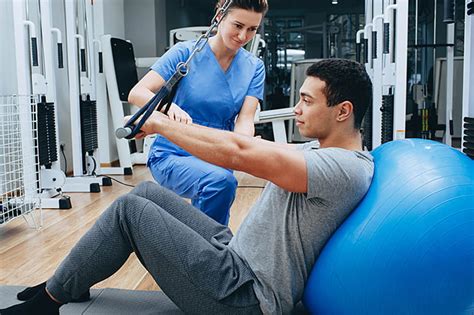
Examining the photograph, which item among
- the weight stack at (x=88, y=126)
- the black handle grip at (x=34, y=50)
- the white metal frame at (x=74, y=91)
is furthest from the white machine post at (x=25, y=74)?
the weight stack at (x=88, y=126)

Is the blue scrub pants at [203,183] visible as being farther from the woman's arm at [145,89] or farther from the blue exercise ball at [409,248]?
the blue exercise ball at [409,248]

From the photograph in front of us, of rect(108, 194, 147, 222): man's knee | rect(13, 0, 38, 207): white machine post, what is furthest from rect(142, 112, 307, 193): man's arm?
rect(13, 0, 38, 207): white machine post

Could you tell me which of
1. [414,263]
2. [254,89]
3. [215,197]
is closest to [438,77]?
[254,89]

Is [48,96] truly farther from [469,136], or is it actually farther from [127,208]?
[469,136]

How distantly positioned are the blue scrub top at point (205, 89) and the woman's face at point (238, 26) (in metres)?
0.13

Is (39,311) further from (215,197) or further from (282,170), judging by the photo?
(282,170)

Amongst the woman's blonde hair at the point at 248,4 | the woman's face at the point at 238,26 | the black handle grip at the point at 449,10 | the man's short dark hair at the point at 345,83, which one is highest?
the black handle grip at the point at 449,10

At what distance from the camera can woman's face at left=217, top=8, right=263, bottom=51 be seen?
174cm

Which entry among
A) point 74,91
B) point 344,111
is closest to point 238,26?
point 344,111

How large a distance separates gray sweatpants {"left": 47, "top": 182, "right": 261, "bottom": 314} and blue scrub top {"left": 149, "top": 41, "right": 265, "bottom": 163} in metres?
0.57

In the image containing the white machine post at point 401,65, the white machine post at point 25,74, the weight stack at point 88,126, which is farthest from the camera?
the weight stack at point 88,126

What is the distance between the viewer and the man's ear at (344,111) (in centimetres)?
129

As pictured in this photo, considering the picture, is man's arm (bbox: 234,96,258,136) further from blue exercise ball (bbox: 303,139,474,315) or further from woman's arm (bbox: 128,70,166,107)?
blue exercise ball (bbox: 303,139,474,315)

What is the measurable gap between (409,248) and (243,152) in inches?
16.2
